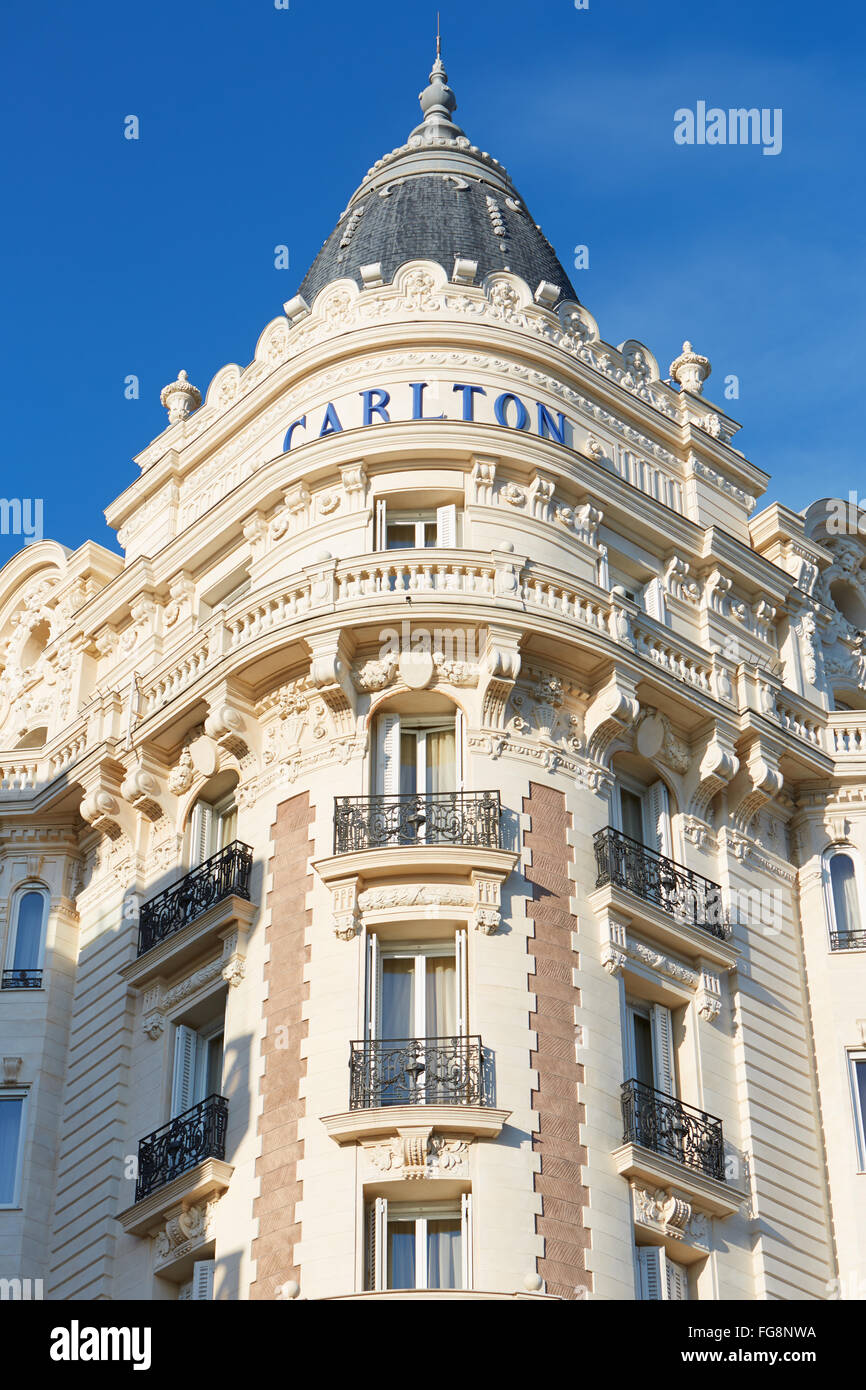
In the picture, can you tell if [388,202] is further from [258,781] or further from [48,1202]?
[48,1202]

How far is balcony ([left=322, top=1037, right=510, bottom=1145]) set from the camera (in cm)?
2678

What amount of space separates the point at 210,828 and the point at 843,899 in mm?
9569

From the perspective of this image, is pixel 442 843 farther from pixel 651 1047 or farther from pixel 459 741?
pixel 651 1047

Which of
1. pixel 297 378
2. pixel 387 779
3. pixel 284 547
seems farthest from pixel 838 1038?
pixel 297 378

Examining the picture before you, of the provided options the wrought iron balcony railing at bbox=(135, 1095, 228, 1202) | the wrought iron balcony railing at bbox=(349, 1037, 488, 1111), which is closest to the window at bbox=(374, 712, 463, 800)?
the wrought iron balcony railing at bbox=(349, 1037, 488, 1111)

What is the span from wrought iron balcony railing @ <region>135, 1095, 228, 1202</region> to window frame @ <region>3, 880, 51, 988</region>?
17.3 feet

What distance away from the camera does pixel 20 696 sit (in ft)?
133

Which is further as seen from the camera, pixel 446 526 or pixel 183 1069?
pixel 446 526

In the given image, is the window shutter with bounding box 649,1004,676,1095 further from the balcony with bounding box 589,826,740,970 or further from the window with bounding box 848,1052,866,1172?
the window with bounding box 848,1052,866,1172

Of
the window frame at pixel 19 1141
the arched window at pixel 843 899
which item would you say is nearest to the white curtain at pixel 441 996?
the arched window at pixel 843 899

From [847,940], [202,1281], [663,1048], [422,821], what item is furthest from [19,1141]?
[847,940]

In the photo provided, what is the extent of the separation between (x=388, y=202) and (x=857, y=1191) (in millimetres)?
18550

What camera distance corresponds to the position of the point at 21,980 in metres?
34.6
